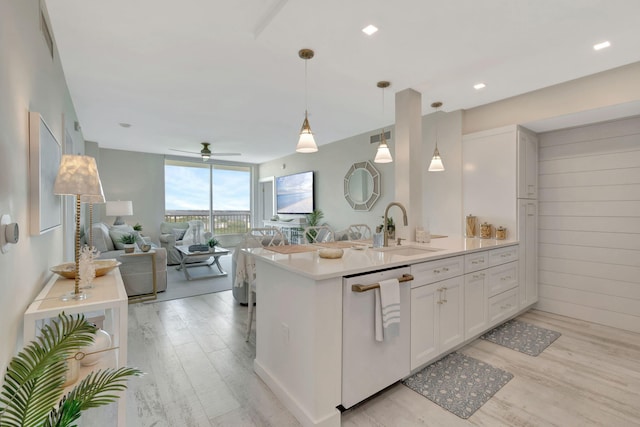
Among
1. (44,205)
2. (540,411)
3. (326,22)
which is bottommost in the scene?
(540,411)

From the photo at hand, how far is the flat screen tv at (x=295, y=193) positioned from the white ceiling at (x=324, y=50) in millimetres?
2944

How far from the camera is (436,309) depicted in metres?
2.32

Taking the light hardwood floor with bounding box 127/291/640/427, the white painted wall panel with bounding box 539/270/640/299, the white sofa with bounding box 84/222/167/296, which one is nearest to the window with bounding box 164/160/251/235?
the white sofa with bounding box 84/222/167/296

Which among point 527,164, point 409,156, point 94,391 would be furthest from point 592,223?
point 94,391

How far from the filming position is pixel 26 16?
152 cm

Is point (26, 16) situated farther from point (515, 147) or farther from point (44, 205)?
point (515, 147)

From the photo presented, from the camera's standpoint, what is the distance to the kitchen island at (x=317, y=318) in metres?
1.71

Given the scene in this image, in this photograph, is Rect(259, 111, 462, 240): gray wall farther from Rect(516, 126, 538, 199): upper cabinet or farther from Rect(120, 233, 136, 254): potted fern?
Rect(120, 233, 136, 254): potted fern

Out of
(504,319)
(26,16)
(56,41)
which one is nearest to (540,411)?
(504,319)

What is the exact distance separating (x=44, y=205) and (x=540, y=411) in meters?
3.27

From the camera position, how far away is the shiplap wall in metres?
3.04

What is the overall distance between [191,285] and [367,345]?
3.70 m

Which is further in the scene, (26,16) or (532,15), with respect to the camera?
(532,15)

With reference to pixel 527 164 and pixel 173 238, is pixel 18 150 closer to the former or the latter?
pixel 527 164
